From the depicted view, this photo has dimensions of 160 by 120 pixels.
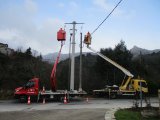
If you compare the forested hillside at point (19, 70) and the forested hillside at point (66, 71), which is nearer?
the forested hillside at point (19, 70)

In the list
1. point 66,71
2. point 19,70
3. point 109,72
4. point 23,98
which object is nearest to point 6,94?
point 23,98

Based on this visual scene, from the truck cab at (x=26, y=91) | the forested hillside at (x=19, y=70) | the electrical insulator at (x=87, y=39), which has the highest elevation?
the electrical insulator at (x=87, y=39)

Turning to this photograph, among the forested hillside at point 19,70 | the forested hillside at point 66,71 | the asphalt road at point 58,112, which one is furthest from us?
the forested hillside at point 66,71

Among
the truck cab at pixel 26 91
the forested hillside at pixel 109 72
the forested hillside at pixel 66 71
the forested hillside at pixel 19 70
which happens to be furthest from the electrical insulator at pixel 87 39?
the truck cab at pixel 26 91

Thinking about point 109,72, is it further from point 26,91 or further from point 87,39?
point 26,91

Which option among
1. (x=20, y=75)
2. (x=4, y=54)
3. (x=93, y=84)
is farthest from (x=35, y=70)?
(x=93, y=84)

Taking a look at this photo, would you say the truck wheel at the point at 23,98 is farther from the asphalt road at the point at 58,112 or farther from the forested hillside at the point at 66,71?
the forested hillside at the point at 66,71

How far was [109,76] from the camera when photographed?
39.8 m

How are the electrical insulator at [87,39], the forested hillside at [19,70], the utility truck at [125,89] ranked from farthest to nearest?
the forested hillside at [19,70]
the utility truck at [125,89]
the electrical insulator at [87,39]

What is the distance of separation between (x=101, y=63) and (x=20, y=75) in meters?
11.6

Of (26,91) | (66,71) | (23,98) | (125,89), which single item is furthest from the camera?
(66,71)

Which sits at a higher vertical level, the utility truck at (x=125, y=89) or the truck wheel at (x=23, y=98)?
the utility truck at (x=125, y=89)

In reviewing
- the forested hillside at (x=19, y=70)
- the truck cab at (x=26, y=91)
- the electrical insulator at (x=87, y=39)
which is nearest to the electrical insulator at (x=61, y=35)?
the electrical insulator at (x=87, y=39)

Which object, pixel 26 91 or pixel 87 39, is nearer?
pixel 26 91
